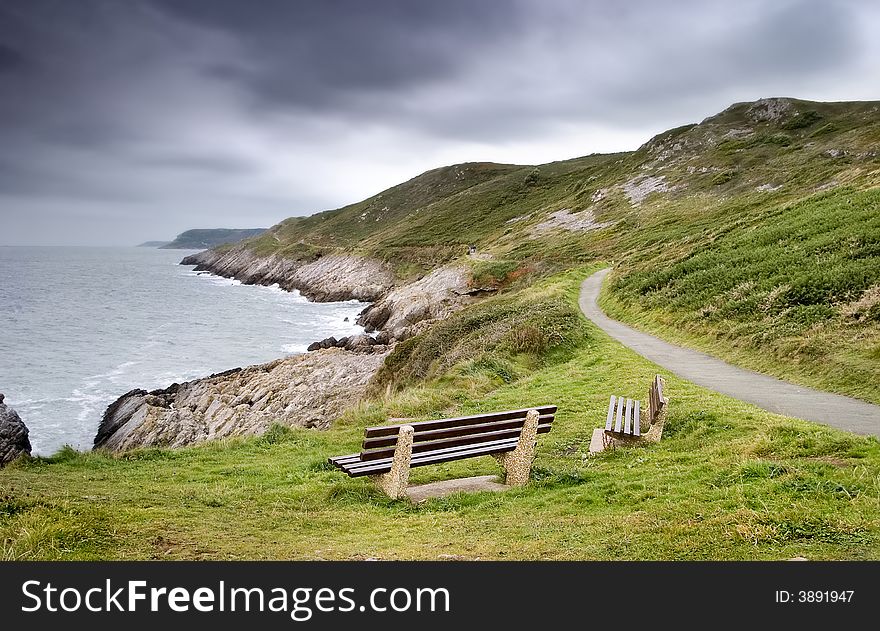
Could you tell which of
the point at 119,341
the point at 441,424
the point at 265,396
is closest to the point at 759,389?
the point at 441,424

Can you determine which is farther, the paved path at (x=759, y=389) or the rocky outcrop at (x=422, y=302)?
the rocky outcrop at (x=422, y=302)

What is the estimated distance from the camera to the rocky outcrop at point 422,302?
48.9 m

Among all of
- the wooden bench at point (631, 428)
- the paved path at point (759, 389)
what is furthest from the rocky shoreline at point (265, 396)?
the paved path at point (759, 389)

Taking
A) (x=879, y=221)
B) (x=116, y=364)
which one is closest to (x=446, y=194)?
(x=116, y=364)

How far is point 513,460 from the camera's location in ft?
28.1

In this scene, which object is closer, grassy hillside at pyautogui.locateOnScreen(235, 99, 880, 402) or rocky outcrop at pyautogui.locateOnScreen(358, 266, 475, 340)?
grassy hillside at pyautogui.locateOnScreen(235, 99, 880, 402)

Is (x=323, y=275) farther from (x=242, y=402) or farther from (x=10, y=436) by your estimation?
(x=10, y=436)

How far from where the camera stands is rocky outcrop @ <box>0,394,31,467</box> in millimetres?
13797

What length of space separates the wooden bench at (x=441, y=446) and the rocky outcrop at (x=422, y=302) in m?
33.6

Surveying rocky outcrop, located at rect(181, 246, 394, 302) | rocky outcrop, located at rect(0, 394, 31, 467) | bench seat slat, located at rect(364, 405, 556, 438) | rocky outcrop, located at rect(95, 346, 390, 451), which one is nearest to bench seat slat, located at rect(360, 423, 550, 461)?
bench seat slat, located at rect(364, 405, 556, 438)

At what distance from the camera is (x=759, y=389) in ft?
46.5

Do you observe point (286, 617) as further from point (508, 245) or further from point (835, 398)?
point (508, 245)

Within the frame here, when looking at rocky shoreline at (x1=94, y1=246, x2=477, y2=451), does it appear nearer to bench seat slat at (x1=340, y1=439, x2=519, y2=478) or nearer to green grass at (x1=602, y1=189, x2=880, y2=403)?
bench seat slat at (x1=340, y1=439, x2=519, y2=478)

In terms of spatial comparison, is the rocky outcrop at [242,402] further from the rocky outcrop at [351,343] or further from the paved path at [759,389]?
the paved path at [759,389]
